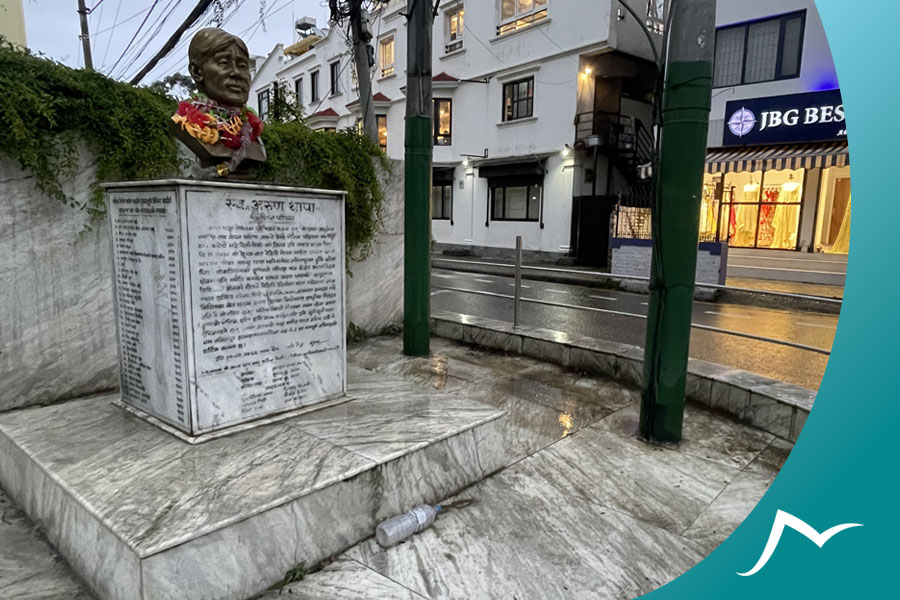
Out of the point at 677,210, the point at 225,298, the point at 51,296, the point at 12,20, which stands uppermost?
the point at 12,20

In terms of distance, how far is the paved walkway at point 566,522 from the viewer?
2365 millimetres

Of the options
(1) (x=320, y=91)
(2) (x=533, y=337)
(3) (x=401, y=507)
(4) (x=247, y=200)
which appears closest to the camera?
(3) (x=401, y=507)

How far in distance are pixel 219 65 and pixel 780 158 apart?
1308 centimetres

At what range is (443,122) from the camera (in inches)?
829

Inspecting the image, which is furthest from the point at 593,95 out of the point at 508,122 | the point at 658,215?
the point at 658,215

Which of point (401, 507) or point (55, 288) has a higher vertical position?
point (55, 288)

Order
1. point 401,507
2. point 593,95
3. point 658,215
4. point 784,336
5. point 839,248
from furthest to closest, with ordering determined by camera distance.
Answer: point 593,95 < point 839,248 < point 784,336 < point 658,215 < point 401,507

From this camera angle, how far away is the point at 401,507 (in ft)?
9.48

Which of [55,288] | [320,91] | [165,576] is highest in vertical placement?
[320,91]

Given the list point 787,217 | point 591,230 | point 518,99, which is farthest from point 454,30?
point 787,217

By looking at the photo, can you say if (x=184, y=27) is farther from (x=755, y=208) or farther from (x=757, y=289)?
(x=755, y=208)

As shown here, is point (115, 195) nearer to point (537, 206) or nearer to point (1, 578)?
point (1, 578)

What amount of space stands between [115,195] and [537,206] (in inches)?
651

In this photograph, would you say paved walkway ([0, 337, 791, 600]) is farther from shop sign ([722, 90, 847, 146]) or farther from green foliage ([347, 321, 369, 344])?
shop sign ([722, 90, 847, 146])
